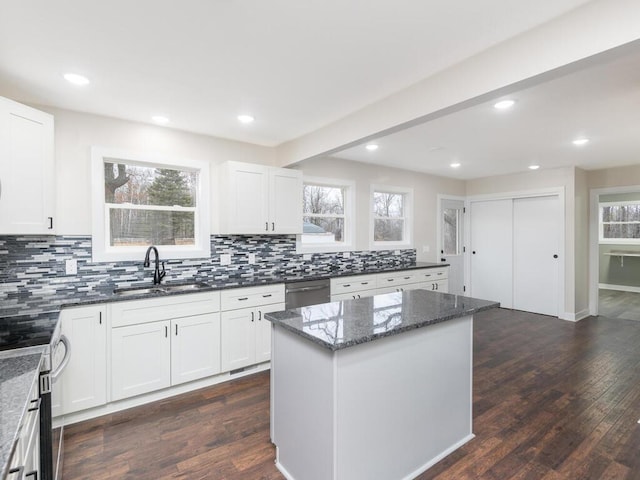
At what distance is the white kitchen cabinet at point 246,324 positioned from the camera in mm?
3160

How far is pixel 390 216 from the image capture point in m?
5.50

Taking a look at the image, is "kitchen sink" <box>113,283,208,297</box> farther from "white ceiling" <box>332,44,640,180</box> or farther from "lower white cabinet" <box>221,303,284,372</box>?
"white ceiling" <box>332,44,640,180</box>

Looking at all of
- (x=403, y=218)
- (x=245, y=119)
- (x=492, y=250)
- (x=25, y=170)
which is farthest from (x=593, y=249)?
(x=25, y=170)

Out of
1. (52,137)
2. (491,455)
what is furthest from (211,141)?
(491,455)

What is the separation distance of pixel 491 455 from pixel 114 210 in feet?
11.9

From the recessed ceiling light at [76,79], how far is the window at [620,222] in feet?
31.9

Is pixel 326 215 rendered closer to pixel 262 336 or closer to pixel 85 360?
pixel 262 336

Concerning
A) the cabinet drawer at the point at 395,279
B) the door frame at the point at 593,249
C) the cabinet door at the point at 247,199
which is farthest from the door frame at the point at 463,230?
the cabinet door at the point at 247,199

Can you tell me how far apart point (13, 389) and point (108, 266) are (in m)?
2.08

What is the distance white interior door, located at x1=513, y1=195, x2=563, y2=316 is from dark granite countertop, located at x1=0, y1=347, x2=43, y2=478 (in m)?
6.43

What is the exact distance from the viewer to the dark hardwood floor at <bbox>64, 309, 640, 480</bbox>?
6.53 feet

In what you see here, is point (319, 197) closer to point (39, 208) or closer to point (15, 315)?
point (39, 208)

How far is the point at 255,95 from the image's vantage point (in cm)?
266

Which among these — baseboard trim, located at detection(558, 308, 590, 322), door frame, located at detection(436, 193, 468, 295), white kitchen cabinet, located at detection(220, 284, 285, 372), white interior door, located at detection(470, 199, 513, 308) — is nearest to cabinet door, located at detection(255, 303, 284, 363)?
white kitchen cabinet, located at detection(220, 284, 285, 372)
